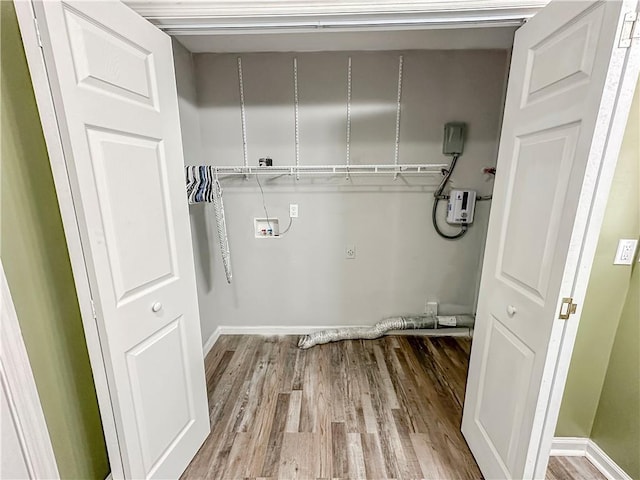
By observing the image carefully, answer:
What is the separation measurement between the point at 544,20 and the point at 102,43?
5.13ft

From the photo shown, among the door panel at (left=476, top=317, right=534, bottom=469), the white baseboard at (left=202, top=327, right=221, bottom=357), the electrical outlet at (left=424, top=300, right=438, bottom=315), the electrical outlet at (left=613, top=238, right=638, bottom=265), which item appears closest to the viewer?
the door panel at (left=476, top=317, right=534, bottom=469)

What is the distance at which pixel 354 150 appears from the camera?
2348 millimetres

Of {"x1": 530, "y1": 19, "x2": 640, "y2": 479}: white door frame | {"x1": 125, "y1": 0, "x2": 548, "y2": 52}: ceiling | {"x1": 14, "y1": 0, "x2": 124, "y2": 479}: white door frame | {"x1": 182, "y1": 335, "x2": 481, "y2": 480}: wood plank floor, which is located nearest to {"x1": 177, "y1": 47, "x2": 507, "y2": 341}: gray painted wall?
{"x1": 182, "y1": 335, "x2": 481, "y2": 480}: wood plank floor

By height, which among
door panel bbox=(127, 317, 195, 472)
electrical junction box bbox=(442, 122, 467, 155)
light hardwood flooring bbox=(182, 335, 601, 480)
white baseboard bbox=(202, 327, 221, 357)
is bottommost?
light hardwood flooring bbox=(182, 335, 601, 480)

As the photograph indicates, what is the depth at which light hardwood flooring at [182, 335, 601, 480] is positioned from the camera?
1452 millimetres

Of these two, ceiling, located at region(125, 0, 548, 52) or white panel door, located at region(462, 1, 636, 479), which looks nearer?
white panel door, located at region(462, 1, 636, 479)

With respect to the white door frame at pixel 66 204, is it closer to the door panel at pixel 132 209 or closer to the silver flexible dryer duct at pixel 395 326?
the door panel at pixel 132 209

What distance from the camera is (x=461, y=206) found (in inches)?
92.5

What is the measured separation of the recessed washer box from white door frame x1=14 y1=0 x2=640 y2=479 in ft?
5.32

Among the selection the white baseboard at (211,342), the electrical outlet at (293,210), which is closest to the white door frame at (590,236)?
the electrical outlet at (293,210)

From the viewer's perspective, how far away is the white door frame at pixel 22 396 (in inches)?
32.8

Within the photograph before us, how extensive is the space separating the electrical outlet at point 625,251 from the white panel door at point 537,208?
21.2 inches

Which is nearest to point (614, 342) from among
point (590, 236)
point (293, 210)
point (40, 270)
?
point (590, 236)

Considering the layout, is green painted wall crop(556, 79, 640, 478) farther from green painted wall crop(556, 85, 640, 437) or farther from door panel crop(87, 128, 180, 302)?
door panel crop(87, 128, 180, 302)
